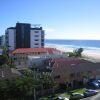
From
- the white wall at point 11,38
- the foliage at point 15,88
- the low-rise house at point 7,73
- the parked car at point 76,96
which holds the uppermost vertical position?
the white wall at point 11,38

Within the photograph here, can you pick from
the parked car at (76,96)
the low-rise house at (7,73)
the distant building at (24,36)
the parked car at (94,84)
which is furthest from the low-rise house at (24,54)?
the distant building at (24,36)

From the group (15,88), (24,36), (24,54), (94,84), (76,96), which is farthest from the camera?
(24,36)

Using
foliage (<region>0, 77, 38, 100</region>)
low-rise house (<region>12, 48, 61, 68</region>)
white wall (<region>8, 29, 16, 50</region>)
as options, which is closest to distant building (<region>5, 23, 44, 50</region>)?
white wall (<region>8, 29, 16, 50</region>)

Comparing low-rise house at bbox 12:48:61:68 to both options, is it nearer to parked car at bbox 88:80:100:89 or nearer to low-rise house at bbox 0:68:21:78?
low-rise house at bbox 0:68:21:78

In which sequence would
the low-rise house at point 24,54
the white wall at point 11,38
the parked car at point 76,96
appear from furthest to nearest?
the white wall at point 11,38
the low-rise house at point 24,54
the parked car at point 76,96

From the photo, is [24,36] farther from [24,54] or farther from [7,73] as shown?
[7,73]

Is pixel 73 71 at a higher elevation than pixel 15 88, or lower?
higher

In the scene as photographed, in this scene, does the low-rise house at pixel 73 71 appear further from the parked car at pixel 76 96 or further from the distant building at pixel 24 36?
the distant building at pixel 24 36

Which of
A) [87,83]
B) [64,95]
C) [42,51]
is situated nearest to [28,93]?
[64,95]

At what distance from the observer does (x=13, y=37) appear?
120m

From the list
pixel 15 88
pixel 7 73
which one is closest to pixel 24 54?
pixel 7 73

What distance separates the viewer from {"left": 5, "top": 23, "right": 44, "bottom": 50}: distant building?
115812 mm

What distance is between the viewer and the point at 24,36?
116375mm

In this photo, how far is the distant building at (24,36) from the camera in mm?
115812
